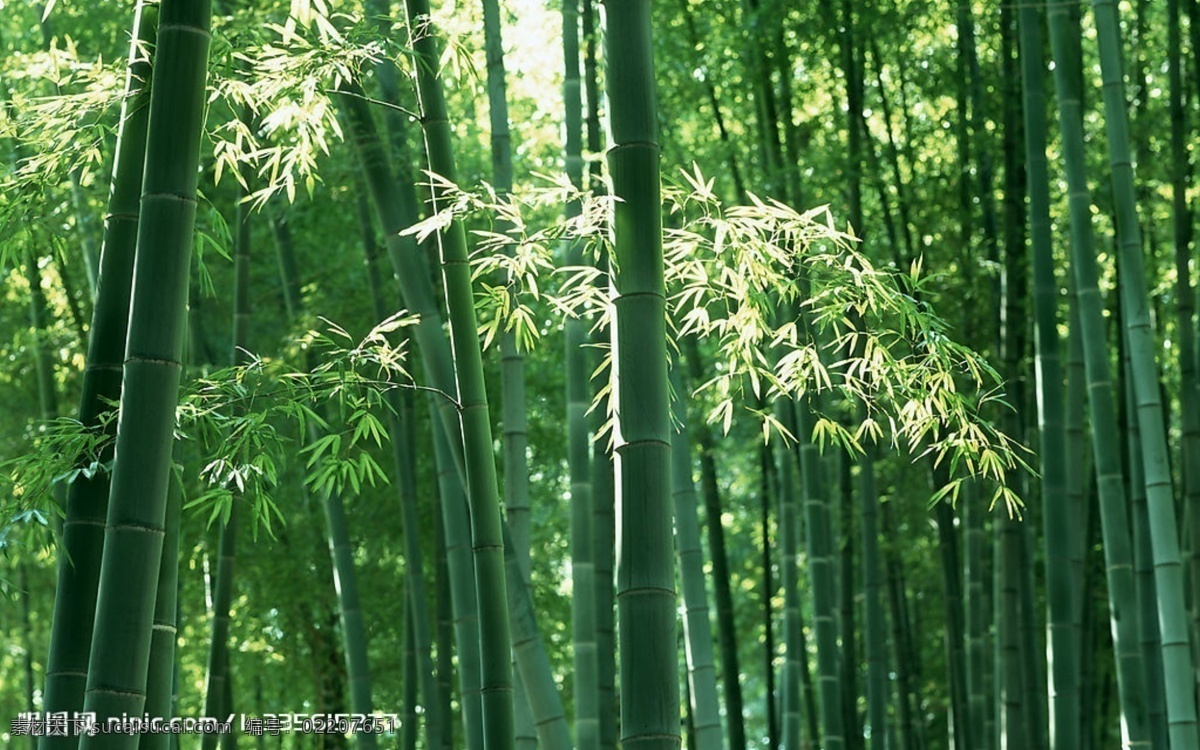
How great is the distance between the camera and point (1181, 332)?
5.57 meters

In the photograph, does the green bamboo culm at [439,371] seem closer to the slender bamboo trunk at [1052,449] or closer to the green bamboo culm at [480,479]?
the green bamboo culm at [480,479]

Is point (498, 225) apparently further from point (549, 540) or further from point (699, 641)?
point (549, 540)

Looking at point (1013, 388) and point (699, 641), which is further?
point (1013, 388)

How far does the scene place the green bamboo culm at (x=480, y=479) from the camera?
3076 mm

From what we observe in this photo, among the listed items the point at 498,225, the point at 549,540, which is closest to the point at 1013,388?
the point at 498,225

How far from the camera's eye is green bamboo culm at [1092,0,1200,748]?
4.49m

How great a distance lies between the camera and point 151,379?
2.31 m

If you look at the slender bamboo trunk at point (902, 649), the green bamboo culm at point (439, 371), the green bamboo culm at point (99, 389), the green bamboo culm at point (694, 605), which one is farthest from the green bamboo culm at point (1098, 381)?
the green bamboo culm at point (99, 389)

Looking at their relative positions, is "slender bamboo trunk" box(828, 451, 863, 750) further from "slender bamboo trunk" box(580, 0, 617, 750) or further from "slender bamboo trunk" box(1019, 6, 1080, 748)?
"slender bamboo trunk" box(1019, 6, 1080, 748)

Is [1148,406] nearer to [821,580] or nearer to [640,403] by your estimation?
[821,580]

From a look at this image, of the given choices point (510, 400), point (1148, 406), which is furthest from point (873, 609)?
point (510, 400)

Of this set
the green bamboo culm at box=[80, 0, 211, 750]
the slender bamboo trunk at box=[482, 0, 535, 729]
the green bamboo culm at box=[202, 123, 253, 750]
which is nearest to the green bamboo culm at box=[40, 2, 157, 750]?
the green bamboo culm at box=[80, 0, 211, 750]

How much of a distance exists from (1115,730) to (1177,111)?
553cm

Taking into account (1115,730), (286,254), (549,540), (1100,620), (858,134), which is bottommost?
(1115,730)
